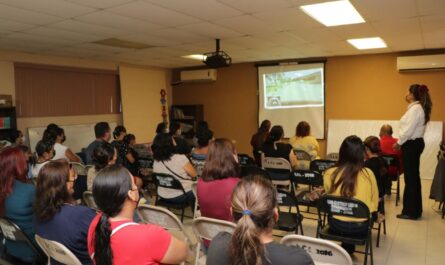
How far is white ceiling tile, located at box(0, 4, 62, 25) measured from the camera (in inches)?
149

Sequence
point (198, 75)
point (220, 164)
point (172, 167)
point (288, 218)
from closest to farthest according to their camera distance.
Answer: point (220, 164) < point (288, 218) < point (172, 167) < point (198, 75)

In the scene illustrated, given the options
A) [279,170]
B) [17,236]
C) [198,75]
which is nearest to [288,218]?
[279,170]

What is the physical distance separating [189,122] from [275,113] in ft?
8.12

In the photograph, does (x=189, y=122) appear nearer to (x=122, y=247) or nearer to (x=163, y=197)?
(x=163, y=197)

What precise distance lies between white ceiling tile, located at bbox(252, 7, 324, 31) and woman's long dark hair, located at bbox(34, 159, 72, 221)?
9.47ft

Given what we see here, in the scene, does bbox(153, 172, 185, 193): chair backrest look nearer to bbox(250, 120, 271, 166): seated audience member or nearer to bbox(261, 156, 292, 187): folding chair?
bbox(261, 156, 292, 187): folding chair

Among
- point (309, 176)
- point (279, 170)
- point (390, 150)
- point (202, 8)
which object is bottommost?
point (279, 170)

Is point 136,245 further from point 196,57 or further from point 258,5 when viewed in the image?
point 196,57

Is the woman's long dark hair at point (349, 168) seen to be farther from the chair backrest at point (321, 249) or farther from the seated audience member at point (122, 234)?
the seated audience member at point (122, 234)

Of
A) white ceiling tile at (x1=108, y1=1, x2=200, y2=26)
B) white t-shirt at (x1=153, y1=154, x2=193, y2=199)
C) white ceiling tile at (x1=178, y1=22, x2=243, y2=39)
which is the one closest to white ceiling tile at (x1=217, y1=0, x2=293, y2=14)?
white ceiling tile at (x1=108, y1=1, x2=200, y2=26)

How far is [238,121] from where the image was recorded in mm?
9328

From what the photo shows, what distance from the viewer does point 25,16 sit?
4.05 m

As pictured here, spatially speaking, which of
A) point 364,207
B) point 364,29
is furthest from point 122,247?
point 364,29

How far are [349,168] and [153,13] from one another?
8.99 feet
